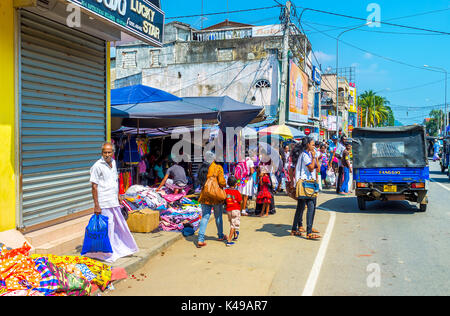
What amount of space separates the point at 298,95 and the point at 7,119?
24105 mm

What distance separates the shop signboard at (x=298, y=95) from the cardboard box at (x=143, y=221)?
19.0 metres

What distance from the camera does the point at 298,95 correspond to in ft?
91.2

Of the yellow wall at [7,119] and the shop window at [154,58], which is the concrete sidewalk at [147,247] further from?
the shop window at [154,58]

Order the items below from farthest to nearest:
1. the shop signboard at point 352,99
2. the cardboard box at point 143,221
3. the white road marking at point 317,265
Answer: the shop signboard at point 352,99 < the cardboard box at point 143,221 < the white road marking at point 317,265

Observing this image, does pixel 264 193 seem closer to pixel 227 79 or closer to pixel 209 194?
pixel 209 194

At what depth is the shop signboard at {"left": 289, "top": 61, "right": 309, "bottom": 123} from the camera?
25578mm

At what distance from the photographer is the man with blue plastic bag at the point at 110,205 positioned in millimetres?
5605

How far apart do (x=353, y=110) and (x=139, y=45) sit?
4647 cm

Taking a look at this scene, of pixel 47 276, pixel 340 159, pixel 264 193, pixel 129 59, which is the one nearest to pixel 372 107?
pixel 129 59

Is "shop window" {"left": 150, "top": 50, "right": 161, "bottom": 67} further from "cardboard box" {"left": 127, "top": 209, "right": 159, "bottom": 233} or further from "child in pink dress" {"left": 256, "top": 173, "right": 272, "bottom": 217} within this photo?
"cardboard box" {"left": 127, "top": 209, "right": 159, "bottom": 233}

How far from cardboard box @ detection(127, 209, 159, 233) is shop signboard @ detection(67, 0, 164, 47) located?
3413 mm

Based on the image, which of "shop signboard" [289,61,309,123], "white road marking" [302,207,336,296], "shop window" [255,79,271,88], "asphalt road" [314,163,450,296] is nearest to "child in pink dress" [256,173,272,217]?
"white road marking" [302,207,336,296]

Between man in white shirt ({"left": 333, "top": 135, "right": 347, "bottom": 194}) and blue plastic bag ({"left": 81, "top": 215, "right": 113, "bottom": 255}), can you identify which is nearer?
blue plastic bag ({"left": 81, "top": 215, "right": 113, "bottom": 255})

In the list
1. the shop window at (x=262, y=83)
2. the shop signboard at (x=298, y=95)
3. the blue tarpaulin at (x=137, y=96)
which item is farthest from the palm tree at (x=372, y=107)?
the blue tarpaulin at (x=137, y=96)
